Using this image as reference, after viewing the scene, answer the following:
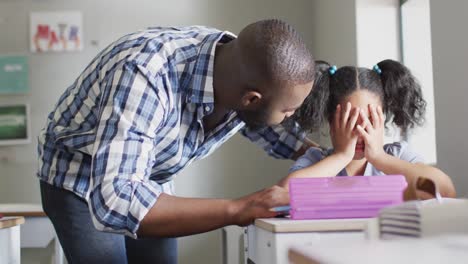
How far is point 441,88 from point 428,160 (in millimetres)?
659

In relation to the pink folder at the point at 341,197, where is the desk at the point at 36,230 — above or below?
below

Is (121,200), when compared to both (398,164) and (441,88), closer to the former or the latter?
(398,164)

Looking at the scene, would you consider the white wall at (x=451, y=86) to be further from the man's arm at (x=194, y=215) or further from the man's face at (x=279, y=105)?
the man's arm at (x=194, y=215)

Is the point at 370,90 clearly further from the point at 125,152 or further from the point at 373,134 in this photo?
the point at 125,152

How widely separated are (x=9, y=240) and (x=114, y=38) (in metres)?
1.42

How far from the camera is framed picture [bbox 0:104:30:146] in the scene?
294 centimetres

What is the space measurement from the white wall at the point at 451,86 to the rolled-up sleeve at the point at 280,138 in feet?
1.17

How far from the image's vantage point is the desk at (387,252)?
480 millimetres

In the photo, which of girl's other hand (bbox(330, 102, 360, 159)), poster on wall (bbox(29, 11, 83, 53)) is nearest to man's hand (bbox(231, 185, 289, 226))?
girl's other hand (bbox(330, 102, 360, 159))

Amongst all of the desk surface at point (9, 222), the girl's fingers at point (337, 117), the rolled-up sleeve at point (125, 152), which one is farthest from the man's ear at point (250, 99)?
the desk surface at point (9, 222)

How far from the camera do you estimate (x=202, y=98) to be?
1.27 meters

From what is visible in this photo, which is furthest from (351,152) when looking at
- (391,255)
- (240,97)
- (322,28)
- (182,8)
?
(182,8)

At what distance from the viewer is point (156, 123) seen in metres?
1.18

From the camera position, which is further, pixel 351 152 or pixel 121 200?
pixel 351 152
